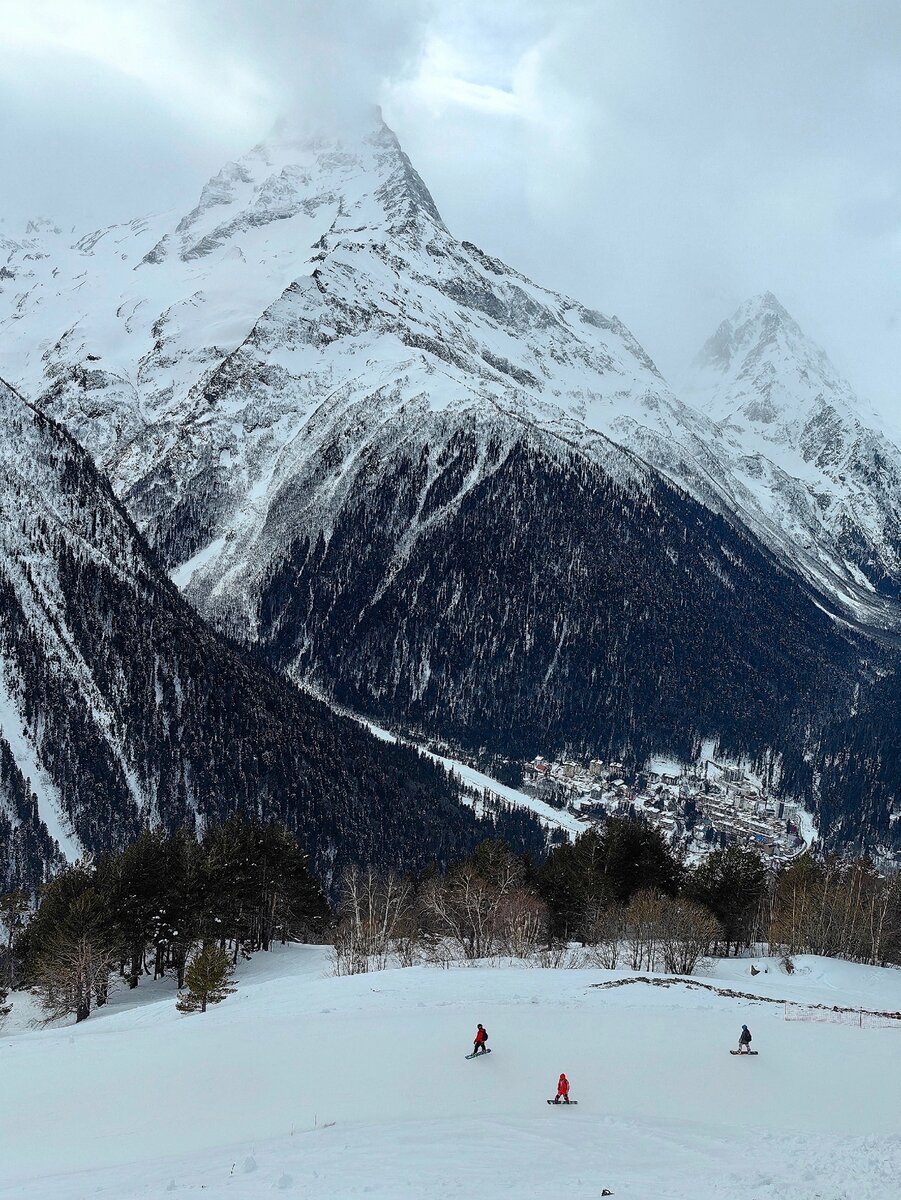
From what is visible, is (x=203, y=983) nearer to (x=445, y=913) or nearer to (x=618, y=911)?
(x=445, y=913)

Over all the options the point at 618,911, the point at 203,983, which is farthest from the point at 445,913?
the point at 203,983

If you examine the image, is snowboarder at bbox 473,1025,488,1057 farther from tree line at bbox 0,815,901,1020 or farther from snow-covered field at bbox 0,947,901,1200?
tree line at bbox 0,815,901,1020

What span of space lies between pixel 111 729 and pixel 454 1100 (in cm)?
15188

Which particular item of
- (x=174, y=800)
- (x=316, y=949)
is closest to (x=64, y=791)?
(x=174, y=800)

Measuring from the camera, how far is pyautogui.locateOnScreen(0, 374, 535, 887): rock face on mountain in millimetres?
A: 156000

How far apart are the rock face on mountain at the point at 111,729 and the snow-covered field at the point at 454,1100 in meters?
111

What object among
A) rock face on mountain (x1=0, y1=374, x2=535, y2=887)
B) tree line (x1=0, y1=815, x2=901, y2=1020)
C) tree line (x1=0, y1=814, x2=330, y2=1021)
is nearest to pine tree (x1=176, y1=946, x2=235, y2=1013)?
tree line (x1=0, y1=814, x2=330, y2=1021)

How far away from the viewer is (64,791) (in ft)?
511

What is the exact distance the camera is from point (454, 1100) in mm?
35438

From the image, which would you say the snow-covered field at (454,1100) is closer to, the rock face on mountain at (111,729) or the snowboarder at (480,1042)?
the snowboarder at (480,1042)

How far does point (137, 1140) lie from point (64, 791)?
13574cm

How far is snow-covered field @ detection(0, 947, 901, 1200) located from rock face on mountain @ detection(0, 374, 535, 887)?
111455 mm

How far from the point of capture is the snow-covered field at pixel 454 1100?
28.3 m

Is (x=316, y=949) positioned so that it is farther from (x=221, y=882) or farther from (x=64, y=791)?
(x=64, y=791)
